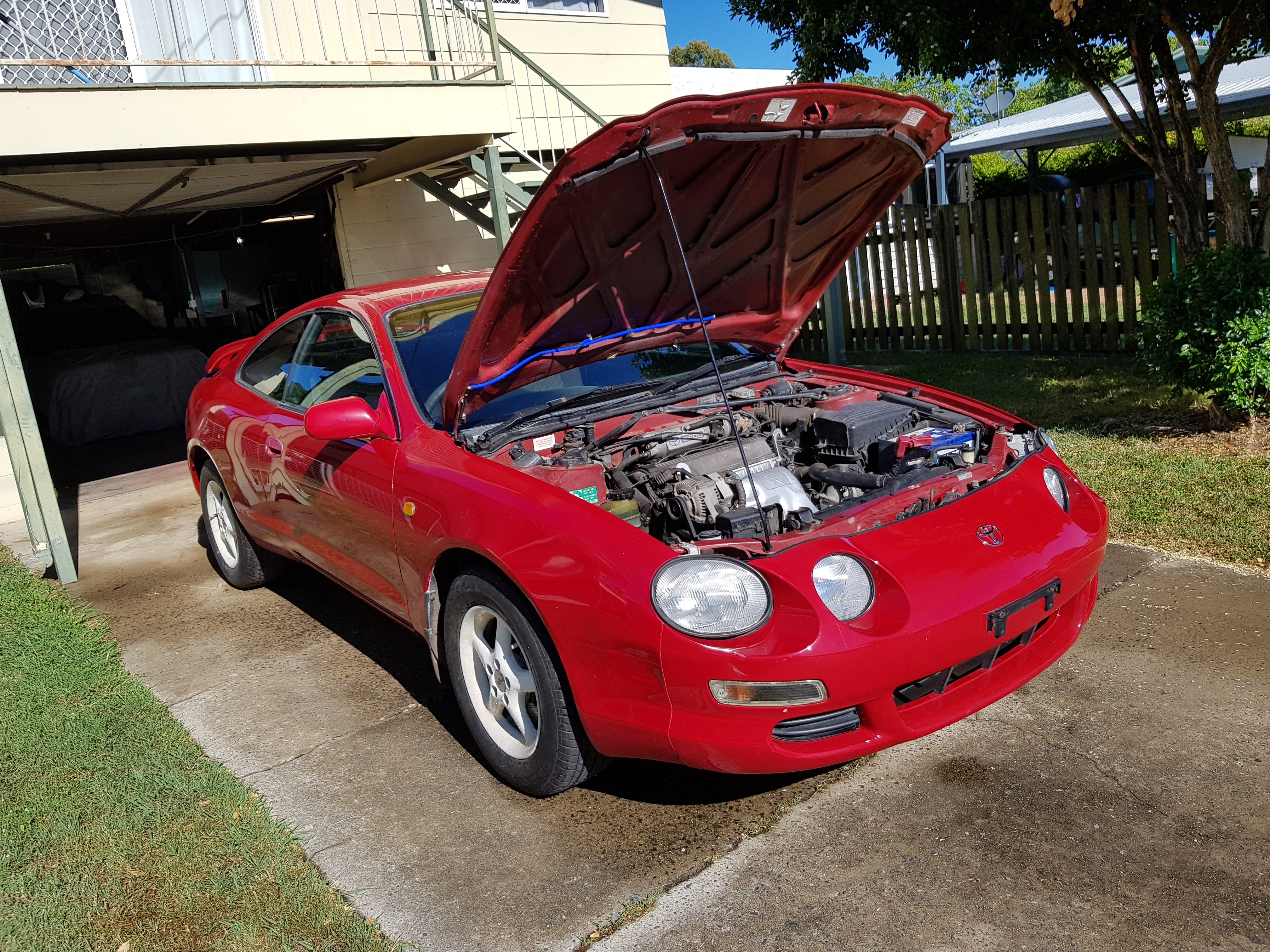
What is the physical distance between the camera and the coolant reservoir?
3.34 m

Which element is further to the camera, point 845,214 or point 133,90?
point 133,90

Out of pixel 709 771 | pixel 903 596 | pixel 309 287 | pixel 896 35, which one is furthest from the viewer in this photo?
pixel 309 287

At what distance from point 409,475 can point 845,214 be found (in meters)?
2.01

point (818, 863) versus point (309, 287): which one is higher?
point (309, 287)

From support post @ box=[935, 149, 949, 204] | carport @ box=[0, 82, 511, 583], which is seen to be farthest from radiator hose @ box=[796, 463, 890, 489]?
support post @ box=[935, 149, 949, 204]

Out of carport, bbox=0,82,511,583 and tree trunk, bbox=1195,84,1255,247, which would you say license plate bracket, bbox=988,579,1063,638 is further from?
carport, bbox=0,82,511,583

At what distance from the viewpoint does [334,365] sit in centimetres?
430

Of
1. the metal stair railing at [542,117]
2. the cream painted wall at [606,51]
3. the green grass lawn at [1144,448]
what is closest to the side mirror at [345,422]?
the green grass lawn at [1144,448]

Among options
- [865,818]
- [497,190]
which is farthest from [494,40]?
[865,818]

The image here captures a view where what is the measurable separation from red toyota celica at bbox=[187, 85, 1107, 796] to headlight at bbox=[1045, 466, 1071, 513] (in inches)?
0.4

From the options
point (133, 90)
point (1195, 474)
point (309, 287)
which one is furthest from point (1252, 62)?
point (133, 90)

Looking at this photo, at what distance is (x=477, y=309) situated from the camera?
132 inches

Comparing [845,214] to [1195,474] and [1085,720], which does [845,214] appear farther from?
[1195,474]

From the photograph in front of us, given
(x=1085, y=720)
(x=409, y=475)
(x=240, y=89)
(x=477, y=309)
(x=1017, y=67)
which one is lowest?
(x=1085, y=720)
